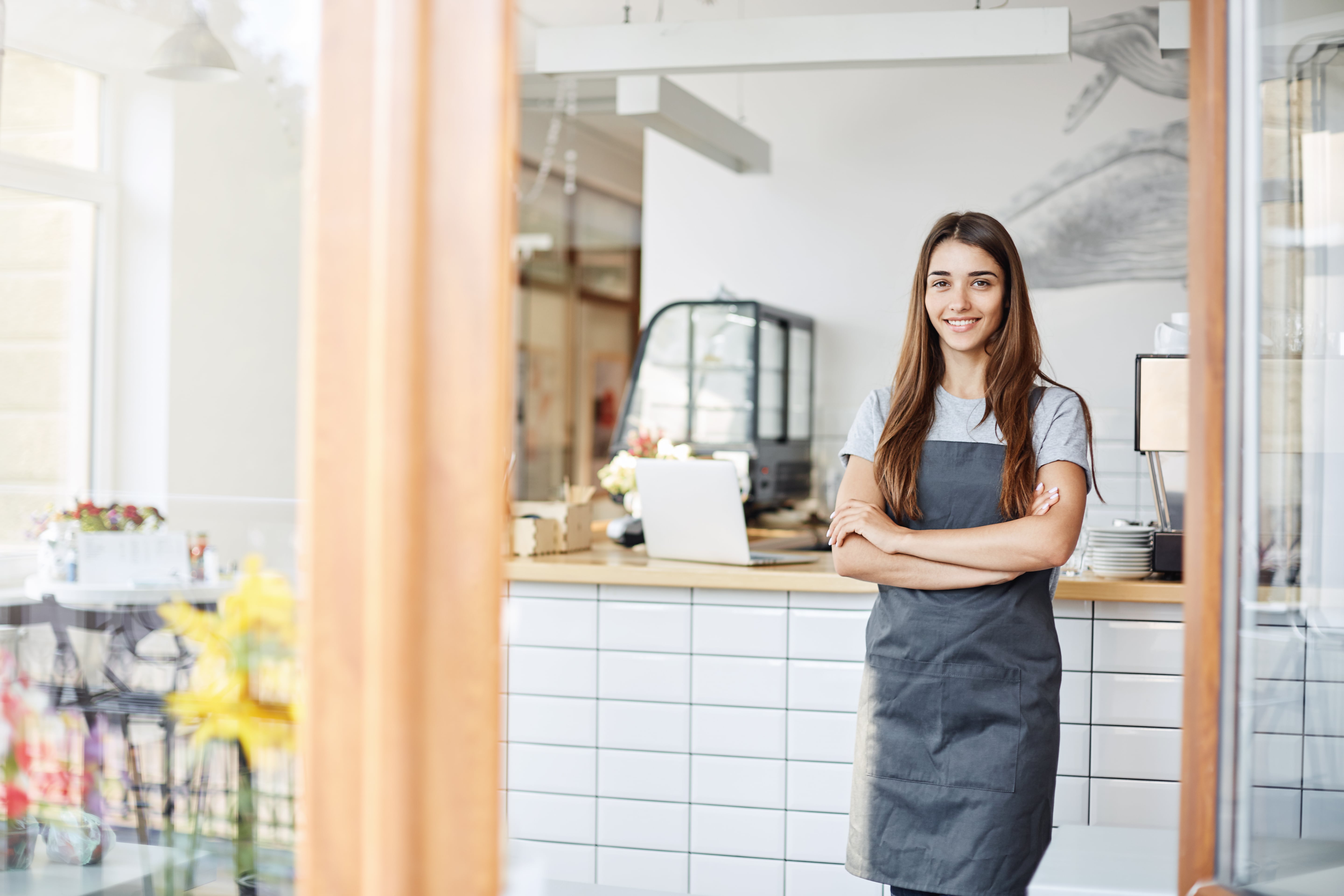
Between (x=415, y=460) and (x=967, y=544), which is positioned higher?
(x=415, y=460)

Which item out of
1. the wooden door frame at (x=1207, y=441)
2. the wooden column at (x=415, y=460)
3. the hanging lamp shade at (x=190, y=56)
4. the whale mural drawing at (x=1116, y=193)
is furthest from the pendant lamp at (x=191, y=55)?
the whale mural drawing at (x=1116, y=193)

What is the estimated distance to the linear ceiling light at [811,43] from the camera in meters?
3.28

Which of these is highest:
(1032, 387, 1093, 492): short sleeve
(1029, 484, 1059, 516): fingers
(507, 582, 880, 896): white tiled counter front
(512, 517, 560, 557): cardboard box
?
(1032, 387, 1093, 492): short sleeve

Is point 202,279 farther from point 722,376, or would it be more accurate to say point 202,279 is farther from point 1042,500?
point 722,376

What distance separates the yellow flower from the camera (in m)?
0.95

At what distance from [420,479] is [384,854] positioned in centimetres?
27

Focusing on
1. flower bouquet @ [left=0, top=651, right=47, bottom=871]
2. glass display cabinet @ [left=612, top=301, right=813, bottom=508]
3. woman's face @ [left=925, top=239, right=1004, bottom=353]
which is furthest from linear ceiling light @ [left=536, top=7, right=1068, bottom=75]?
flower bouquet @ [left=0, top=651, right=47, bottom=871]

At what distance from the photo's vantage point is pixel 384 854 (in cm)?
80

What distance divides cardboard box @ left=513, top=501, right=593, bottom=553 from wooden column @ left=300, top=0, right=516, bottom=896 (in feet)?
8.09

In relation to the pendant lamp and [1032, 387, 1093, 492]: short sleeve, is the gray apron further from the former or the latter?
the pendant lamp

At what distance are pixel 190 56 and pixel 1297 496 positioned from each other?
135 cm

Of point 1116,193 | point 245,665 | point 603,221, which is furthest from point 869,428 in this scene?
point 603,221

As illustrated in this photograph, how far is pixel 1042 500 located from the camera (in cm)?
190

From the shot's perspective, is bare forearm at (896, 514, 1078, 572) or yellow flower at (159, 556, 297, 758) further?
bare forearm at (896, 514, 1078, 572)
